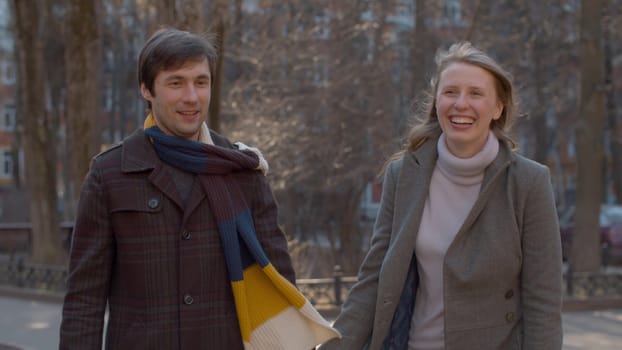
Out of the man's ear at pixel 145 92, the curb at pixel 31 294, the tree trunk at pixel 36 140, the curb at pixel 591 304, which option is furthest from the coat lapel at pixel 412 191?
the tree trunk at pixel 36 140

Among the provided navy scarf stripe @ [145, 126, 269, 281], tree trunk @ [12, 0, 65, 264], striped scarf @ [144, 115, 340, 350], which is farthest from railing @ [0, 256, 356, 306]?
navy scarf stripe @ [145, 126, 269, 281]

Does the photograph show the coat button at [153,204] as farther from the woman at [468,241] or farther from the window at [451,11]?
the window at [451,11]

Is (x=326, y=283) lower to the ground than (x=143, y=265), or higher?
lower

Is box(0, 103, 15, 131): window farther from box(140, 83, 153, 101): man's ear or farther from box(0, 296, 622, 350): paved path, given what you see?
box(140, 83, 153, 101): man's ear

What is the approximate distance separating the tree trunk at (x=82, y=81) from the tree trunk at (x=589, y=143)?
27.7ft

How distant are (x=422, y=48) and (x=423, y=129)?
15661 mm

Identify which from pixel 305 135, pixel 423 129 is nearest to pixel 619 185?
pixel 305 135

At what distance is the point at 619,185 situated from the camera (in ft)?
113

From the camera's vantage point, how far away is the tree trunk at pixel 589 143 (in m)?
15.7

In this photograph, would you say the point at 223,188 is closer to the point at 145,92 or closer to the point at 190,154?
the point at 190,154

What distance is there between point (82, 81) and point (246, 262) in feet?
36.1

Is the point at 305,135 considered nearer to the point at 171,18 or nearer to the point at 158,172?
the point at 171,18

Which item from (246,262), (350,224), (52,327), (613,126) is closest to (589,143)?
(350,224)

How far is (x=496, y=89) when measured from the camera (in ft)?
10.7
